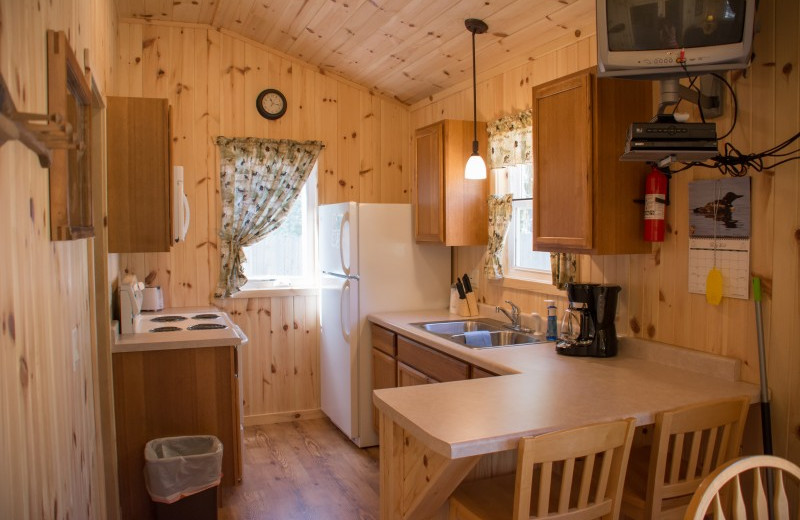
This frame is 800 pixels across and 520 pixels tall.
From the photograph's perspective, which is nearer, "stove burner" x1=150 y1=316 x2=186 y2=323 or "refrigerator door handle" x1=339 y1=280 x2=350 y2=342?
Answer: "stove burner" x1=150 y1=316 x2=186 y2=323

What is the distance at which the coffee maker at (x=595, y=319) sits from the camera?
2756 mm

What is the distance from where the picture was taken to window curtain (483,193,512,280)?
Result: 3705 mm

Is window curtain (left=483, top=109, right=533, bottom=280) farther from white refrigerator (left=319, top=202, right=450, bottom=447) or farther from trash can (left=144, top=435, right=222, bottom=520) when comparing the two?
trash can (left=144, top=435, right=222, bottom=520)

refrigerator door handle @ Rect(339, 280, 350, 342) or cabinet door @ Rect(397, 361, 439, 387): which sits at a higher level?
refrigerator door handle @ Rect(339, 280, 350, 342)

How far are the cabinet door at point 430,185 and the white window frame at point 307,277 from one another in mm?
980

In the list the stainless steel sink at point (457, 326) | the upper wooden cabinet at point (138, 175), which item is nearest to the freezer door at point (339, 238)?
the stainless steel sink at point (457, 326)

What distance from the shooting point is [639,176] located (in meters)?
2.65

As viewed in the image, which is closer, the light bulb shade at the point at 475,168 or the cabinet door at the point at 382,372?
the light bulb shade at the point at 475,168

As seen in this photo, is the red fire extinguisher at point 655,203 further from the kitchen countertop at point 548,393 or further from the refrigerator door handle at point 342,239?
the refrigerator door handle at point 342,239

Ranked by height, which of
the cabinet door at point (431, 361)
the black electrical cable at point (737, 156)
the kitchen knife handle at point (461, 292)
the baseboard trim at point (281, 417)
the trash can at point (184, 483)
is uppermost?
the black electrical cable at point (737, 156)

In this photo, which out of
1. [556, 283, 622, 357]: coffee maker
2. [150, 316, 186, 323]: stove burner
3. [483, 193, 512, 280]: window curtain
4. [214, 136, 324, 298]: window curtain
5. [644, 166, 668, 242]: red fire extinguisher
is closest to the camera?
[644, 166, 668, 242]: red fire extinguisher

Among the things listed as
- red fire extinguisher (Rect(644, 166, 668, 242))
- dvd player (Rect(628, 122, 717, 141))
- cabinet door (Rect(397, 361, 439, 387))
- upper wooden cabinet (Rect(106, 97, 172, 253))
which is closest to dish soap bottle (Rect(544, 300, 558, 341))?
cabinet door (Rect(397, 361, 439, 387))

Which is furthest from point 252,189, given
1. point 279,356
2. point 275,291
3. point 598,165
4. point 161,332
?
point 598,165

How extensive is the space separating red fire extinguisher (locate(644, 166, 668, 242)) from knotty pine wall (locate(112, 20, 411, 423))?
2.65m
